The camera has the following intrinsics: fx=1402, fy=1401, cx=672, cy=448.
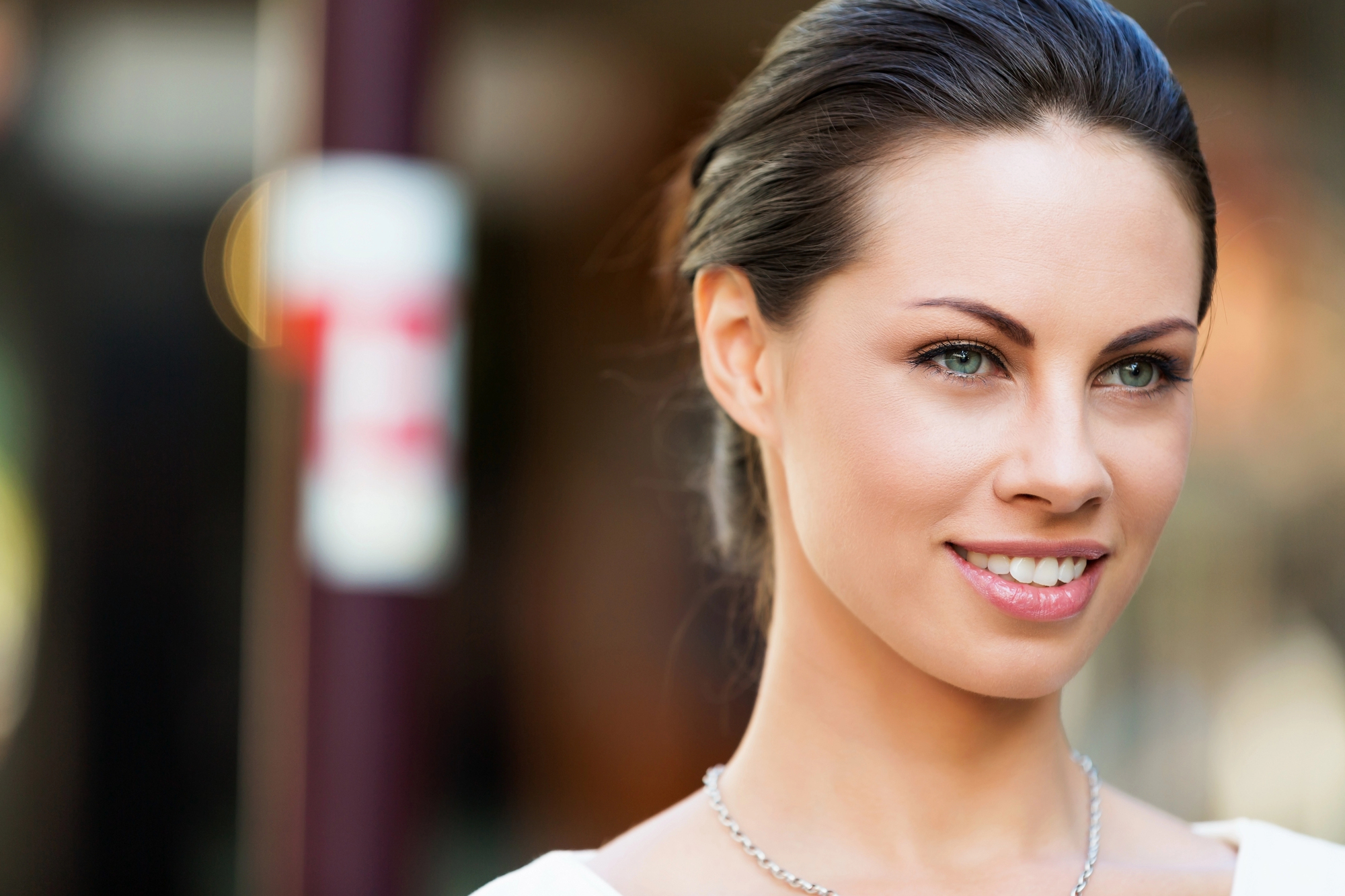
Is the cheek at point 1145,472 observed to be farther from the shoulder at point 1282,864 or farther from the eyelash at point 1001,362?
the shoulder at point 1282,864

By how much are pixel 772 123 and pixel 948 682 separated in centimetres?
58

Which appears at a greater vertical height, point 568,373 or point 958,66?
point 958,66

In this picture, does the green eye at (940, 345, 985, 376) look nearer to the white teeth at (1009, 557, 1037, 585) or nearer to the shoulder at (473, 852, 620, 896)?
the white teeth at (1009, 557, 1037, 585)

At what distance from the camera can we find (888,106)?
1.30 meters

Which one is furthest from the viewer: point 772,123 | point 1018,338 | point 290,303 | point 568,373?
point 568,373

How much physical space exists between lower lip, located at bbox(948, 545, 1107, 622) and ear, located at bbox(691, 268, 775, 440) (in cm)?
28

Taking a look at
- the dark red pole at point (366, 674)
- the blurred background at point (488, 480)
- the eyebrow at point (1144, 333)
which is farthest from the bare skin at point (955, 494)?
the blurred background at point (488, 480)

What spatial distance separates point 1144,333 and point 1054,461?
0.51 ft

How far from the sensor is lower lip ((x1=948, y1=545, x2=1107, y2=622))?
120 cm

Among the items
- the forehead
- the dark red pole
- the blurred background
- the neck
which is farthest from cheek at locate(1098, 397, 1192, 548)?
the dark red pole

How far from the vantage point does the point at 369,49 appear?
353 cm

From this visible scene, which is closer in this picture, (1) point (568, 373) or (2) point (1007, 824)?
(2) point (1007, 824)

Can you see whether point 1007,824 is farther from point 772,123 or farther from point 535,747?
point 535,747

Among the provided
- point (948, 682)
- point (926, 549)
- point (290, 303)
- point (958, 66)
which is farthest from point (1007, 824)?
point (290, 303)
